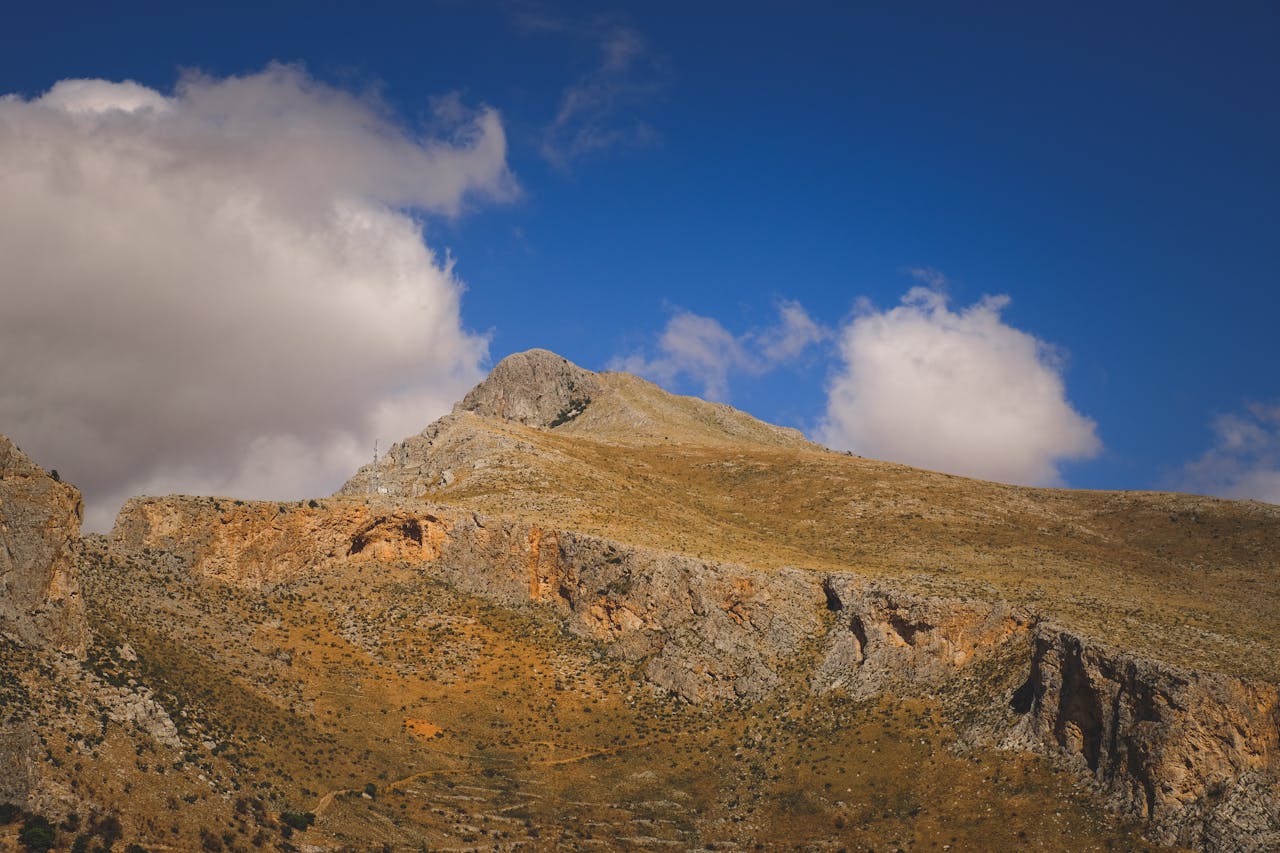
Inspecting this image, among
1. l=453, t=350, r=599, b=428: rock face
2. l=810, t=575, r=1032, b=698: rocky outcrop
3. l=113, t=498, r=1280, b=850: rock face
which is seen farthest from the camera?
l=453, t=350, r=599, b=428: rock face

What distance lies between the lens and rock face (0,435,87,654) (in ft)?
132

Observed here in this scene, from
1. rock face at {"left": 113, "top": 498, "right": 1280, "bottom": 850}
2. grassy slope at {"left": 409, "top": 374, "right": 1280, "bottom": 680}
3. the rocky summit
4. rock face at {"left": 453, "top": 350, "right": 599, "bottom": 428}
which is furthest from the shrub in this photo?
rock face at {"left": 453, "top": 350, "right": 599, "bottom": 428}

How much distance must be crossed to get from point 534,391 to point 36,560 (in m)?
130

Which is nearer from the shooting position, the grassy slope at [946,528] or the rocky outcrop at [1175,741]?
the rocky outcrop at [1175,741]

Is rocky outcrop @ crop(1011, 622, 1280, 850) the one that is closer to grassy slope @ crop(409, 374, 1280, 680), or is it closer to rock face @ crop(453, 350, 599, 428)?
grassy slope @ crop(409, 374, 1280, 680)

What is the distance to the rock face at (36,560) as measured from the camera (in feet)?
132

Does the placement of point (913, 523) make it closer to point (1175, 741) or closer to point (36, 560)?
point (1175, 741)

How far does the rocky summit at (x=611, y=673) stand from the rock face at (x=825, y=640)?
16cm

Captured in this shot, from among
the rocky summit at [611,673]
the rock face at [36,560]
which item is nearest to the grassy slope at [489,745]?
the rocky summit at [611,673]

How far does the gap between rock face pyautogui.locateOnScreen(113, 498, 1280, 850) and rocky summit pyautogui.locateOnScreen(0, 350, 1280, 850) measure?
165 millimetres

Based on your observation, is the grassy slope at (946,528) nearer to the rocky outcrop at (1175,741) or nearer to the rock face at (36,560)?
the rocky outcrop at (1175,741)

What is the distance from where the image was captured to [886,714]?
2035 inches

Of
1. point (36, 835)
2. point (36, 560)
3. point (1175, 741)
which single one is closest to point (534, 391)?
point (36, 560)

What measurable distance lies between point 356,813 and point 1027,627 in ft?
132
